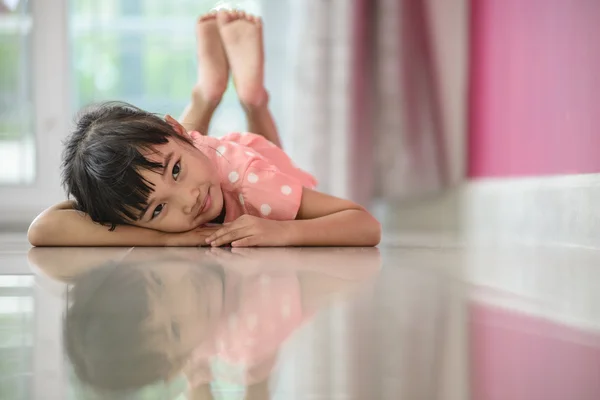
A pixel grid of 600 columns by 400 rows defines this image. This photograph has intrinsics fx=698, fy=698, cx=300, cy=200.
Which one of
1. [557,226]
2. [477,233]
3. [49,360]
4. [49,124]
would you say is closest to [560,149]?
[557,226]

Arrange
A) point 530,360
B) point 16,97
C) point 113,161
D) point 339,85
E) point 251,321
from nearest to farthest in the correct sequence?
point 530,360, point 251,321, point 113,161, point 339,85, point 16,97

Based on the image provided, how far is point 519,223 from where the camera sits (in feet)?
6.57

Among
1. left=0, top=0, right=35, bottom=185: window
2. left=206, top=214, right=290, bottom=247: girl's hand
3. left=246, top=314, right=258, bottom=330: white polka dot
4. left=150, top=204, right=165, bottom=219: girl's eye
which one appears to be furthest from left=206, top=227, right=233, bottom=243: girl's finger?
left=0, top=0, right=35, bottom=185: window

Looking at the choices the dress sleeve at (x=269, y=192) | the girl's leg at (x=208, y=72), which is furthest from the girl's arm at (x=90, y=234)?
the girl's leg at (x=208, y=72)

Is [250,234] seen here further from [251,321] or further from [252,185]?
[251,321]

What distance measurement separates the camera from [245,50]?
2.17m

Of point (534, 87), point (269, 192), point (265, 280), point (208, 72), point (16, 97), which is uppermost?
point (16, 97)

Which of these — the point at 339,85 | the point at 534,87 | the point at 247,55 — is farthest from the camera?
the point at 339,85

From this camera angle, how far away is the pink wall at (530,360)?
1.13 feet

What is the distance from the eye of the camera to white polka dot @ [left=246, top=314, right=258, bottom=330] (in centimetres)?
51

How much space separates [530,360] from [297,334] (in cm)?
15

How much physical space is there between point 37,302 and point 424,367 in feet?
1.43

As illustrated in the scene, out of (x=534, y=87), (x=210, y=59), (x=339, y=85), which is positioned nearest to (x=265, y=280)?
(x=534, y=87)

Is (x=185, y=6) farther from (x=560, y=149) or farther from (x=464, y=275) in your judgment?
(x=464, y=275)
